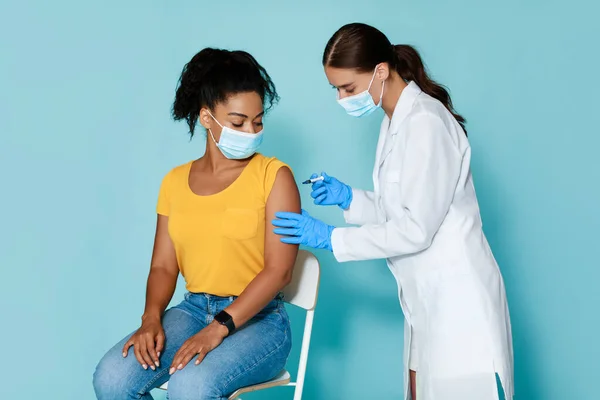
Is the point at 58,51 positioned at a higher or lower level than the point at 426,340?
higher

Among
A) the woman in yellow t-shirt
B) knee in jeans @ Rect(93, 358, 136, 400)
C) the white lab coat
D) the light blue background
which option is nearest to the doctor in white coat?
the white lab coat

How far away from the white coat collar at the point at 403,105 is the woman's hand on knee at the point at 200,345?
66cm

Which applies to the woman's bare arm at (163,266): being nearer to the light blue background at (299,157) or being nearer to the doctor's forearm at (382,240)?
the doctor's forearm at (382,240)

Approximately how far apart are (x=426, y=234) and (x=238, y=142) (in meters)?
0.54

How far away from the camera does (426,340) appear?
74.0 inches

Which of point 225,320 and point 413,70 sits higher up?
point 413,70

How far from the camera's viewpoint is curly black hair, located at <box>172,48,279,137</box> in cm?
198

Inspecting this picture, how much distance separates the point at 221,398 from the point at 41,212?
1447mm

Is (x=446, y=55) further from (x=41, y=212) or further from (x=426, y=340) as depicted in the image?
(x=41, y=212)

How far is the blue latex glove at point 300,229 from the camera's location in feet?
6.24

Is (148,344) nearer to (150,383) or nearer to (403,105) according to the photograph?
(150,383)

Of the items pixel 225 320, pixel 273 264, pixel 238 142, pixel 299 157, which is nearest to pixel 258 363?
pixel 225 320

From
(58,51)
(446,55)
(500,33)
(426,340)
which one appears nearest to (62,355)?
(58,51)

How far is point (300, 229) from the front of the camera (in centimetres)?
190
